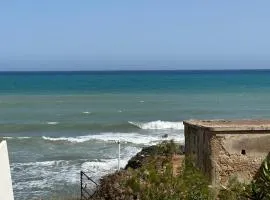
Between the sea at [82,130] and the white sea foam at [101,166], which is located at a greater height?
the white sea foam at [101,166]

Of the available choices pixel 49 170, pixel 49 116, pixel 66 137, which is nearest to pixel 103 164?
pixel 49 170

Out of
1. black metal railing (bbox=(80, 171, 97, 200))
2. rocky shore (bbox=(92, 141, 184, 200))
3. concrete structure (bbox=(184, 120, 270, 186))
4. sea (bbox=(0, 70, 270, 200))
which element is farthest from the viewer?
sea (bbox=(0, 70, 270, 200))

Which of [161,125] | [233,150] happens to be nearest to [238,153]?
[233,150]

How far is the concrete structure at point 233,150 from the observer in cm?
1579

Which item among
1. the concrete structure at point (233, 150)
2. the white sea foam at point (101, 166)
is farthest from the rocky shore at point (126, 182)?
the white sea foam at point (101, 166)

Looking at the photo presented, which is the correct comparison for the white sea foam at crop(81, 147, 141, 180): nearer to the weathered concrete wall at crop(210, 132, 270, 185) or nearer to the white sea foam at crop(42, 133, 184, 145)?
the white sea foam at crop(42, 133, 184, 145)

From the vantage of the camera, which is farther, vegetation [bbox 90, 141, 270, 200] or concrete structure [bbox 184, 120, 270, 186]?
concrete structure [bbox 184, 120, 270, 186]

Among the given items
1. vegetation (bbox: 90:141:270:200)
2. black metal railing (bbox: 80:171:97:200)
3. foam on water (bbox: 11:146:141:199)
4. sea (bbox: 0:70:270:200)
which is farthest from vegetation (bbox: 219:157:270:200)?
foam on water (bbox: 11:146:141:199)

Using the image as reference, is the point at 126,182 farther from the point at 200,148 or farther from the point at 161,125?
the point at 161,125

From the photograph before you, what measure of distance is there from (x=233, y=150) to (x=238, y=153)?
0.50 feet

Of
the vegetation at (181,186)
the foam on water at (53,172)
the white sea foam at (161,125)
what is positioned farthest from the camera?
the white sea foam at (161,125)

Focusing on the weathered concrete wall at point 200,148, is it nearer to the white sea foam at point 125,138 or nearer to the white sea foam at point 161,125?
the white sea foam at point 125,138

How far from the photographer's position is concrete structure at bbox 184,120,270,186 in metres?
15.8

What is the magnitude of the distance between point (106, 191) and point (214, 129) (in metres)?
3.41
